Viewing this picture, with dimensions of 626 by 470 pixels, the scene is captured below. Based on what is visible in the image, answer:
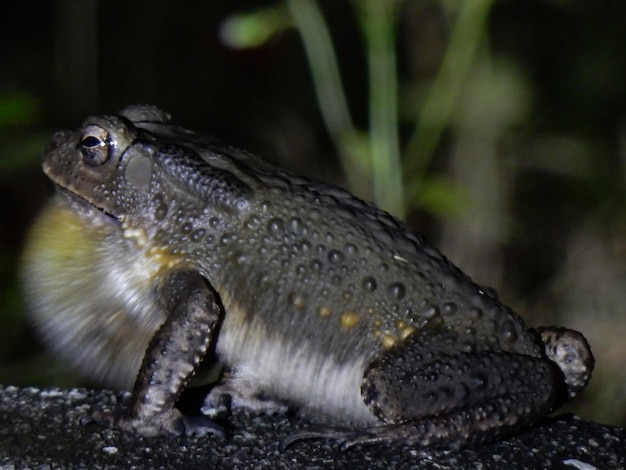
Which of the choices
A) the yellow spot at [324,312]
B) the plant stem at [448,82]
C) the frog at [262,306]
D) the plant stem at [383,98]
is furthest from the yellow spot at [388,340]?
the plant stem at [448,82]

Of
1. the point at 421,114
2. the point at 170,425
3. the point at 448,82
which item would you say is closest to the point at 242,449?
the point at 170,425

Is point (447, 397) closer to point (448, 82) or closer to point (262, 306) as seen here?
point (262, 306)

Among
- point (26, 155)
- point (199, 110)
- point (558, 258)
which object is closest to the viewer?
point (26, 155)

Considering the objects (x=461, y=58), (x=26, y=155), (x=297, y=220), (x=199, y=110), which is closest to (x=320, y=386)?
(x=297, y=220)

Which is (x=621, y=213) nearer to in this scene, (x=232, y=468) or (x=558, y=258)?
(x=558, y=258)

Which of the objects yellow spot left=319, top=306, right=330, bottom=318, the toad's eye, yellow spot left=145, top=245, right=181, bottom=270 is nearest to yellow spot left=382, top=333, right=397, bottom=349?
yellow spot left=319, top=306, right=330, bottom=318

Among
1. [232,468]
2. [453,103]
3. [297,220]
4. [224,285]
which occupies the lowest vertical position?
[232,468]

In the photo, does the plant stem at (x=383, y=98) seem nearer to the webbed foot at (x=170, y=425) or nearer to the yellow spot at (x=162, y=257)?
the yellow spot at (x=162, y=257)
